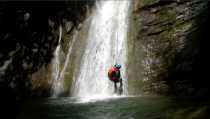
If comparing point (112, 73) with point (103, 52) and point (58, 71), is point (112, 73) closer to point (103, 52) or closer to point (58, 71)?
point (103, 52)

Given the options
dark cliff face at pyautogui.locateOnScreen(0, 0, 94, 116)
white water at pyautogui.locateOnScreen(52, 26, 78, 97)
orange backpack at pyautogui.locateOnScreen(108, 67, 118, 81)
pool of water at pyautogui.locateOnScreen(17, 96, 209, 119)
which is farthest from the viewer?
dark cliff face at pyautogui.locateOnScreen(0, 0, 94, 116)

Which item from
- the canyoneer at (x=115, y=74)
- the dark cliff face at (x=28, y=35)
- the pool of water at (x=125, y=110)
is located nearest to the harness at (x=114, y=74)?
the canyoneer at (x=115, y=74)

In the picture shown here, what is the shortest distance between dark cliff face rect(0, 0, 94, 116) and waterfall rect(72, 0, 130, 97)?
1888 millimetres

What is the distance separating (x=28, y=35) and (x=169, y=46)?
9.86 metres

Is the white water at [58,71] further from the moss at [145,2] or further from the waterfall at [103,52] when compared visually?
the moss at [145,2]

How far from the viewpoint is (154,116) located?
11039 millimetres

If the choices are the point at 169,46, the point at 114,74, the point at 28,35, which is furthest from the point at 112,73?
the point at 28,35

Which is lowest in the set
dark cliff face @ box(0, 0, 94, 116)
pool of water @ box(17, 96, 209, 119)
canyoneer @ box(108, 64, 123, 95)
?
pool of water @ box(17, 96, 209, 119)

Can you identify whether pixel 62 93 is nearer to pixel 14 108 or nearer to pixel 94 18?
pixel 94 18

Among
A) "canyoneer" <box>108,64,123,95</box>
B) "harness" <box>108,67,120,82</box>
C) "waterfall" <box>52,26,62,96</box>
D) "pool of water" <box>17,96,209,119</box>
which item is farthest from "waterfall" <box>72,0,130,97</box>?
"pool of water" <box>17,96,209,119</box>

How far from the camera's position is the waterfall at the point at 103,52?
1948cm

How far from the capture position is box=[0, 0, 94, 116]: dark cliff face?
23094 millimetres

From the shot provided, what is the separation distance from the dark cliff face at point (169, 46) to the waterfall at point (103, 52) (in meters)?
0.87

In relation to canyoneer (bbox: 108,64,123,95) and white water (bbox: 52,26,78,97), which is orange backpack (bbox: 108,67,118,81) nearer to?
canyoneer (bbox: 108,64,123,95)
